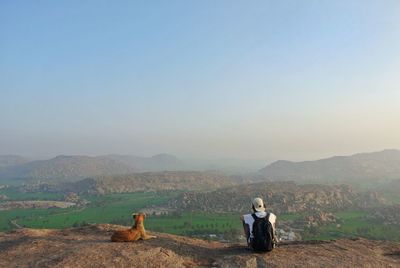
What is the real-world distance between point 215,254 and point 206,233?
3301 inches

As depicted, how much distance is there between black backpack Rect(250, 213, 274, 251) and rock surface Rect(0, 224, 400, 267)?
11.2 inches

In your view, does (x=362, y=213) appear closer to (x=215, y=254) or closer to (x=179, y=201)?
(x=179, y=201)

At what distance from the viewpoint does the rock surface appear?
1018cm

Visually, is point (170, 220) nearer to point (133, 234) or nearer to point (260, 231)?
point (133, 234)

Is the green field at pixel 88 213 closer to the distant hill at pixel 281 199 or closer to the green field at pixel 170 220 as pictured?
the green field at pixel 170 220

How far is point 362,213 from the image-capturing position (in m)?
125

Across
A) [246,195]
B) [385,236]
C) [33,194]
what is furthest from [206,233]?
[33,194]

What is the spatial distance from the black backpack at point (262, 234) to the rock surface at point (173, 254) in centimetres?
29

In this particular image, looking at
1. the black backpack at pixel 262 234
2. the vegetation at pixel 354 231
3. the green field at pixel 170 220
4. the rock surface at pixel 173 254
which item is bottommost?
the vegetation at pixel 354 231

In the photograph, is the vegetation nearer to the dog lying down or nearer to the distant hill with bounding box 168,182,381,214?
the distant hill with bounding box 168,182,381,214

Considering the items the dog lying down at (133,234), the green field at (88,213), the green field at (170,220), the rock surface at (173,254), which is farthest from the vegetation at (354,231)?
the dog lying down at (133,234)

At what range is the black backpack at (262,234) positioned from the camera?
11000 millimetres

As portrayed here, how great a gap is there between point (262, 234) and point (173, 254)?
2.57m

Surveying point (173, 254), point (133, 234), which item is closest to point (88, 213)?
point (133, 234)
